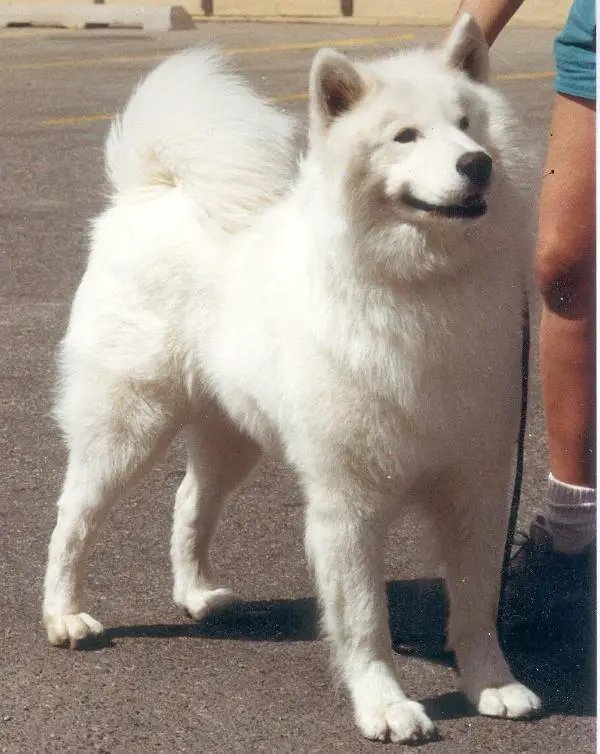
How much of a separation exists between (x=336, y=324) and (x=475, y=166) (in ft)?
1.70

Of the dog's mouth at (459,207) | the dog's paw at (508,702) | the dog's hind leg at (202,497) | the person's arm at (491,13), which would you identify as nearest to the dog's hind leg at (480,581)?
the dog's paw at (508,702)

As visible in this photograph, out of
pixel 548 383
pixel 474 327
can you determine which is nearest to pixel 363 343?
pixel 474 327

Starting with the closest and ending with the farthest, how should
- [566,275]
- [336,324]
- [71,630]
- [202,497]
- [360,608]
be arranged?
[336,324]
[360,608]
[71,630]
[566,275]
[202,497]

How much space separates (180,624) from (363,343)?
115 cm

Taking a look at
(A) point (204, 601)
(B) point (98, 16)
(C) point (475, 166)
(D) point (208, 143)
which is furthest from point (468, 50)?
(B) point (98, 16)

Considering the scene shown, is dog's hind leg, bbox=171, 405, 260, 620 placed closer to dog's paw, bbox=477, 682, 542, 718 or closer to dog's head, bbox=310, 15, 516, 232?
dog's paw, bbox=477, 682, 542, 718

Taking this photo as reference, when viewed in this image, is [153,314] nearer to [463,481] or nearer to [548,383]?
[463,481]

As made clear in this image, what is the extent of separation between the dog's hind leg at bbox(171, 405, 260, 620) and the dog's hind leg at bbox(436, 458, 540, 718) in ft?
2.57

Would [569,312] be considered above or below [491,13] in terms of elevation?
below

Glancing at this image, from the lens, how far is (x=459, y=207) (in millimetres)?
2898

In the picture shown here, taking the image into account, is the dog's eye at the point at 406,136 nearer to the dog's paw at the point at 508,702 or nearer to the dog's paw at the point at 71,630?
the dog's paw at the point at 508,702

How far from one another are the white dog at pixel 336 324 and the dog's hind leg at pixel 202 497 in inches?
0.6

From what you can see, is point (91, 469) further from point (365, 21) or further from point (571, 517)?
point (365, 21)

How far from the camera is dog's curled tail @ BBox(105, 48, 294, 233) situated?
144 inches
